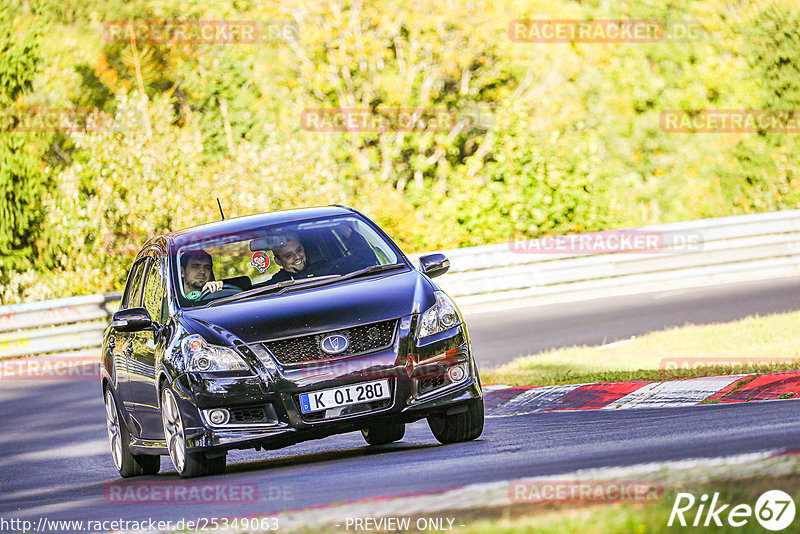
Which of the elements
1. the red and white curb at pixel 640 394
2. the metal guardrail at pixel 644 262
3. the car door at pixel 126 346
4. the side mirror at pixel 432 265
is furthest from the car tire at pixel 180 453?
the metal guardrail at pixel 644 262

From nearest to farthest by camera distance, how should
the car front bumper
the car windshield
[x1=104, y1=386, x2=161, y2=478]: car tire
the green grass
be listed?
1. the car front bumper
2. the car windshield
3. [x1=104, y1=386, x2=161, y2=478]: car tire
4. the green grass

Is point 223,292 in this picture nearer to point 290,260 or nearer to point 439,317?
point 290,260

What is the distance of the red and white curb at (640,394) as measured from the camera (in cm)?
990

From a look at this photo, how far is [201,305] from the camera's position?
871 centimetres

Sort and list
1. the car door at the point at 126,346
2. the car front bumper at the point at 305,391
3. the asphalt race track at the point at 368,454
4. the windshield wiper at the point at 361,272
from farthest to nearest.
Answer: the car door at the point at 126,346 → the windshield wiper at the point at 361,272 → the car front bumper at the point at 305,391 → the asphalt race track at the point at 368,454

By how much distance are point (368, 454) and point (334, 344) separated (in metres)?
1.44

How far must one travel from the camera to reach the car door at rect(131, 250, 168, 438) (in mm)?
8844

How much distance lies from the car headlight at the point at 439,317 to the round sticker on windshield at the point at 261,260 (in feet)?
4.67

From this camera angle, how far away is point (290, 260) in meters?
9.25

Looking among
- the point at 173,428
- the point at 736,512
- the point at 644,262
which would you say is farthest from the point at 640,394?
the point at 644,262

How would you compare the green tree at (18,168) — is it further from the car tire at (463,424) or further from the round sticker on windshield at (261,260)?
the car tire at (463,424)

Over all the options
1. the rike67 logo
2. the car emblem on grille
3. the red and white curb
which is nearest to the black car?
the car emblem on grille

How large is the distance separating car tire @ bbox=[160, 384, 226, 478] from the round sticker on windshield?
1210mm

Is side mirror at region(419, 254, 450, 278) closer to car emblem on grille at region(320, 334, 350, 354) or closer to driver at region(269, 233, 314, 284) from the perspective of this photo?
driver at region(269, 233, 314, 284)
